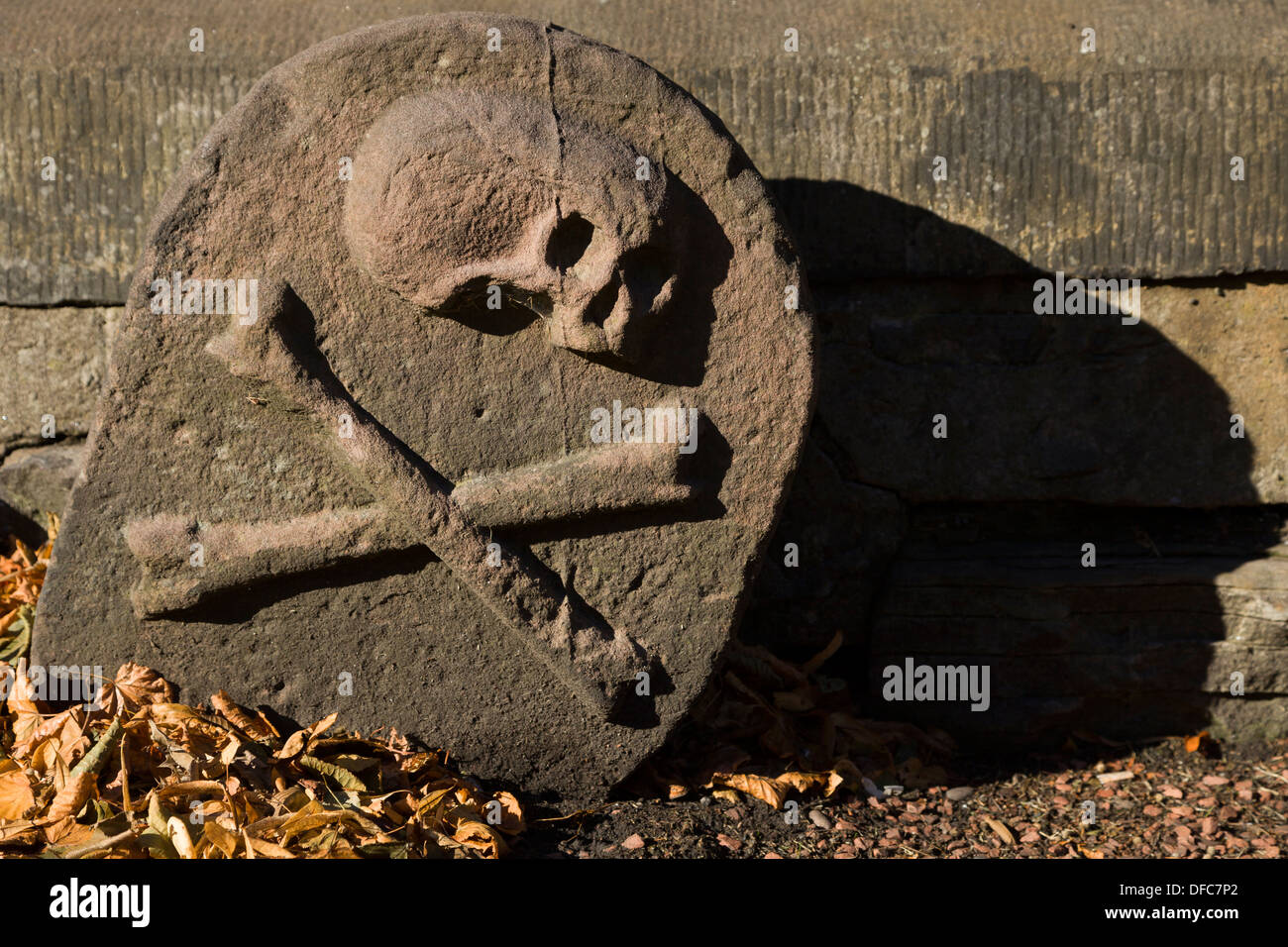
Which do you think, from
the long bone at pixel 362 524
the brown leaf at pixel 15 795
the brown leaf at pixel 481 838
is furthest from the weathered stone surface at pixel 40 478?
the brown leaf at pixel 481 838

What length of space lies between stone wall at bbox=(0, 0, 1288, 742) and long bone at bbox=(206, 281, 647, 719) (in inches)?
34.2

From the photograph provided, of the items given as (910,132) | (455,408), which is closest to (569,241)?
(455,408)

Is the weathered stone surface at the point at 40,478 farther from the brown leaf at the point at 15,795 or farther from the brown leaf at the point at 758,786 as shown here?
the brown leaf at the point at 758,786

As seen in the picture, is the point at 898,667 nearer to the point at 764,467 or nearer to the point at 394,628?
the point at 764,467

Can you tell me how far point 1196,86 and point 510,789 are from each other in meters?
2.26

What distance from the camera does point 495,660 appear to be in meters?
2.26

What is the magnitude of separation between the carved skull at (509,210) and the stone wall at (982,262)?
826 millimetres

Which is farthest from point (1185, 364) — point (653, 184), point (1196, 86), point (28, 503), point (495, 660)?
point (28, 503)

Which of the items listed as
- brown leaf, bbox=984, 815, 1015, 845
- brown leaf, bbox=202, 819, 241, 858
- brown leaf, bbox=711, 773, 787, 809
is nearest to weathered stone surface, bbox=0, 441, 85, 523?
brown leaf, bbox=202, 819, 241, 858

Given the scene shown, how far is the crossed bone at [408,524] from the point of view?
2.09 metres

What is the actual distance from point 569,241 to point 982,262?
1.16 meters

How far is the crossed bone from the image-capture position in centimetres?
209

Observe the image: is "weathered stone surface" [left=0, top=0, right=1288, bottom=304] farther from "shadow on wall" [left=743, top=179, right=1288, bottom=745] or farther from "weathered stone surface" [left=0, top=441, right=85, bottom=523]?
"weathered stone surface" [left=0, top=441, right=85, bottom=523]

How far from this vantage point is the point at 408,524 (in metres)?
2.12
